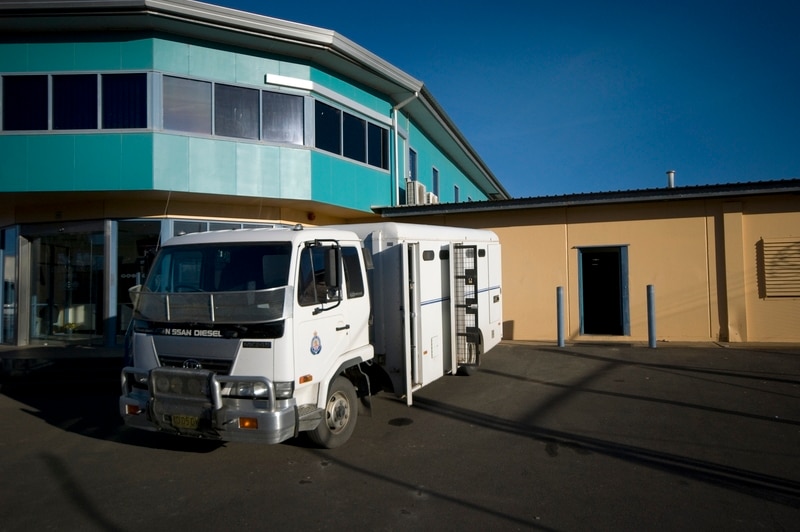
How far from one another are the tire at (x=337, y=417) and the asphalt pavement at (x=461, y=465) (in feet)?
0.53

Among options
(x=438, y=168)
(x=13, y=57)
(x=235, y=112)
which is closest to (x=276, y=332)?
(x=235, y=112)

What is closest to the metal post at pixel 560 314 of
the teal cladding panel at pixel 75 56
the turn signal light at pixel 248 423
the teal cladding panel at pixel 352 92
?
the teal cladding panel at pixel 352 92

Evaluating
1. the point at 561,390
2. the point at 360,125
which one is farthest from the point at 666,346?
the point at 360,125

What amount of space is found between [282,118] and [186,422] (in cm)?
893

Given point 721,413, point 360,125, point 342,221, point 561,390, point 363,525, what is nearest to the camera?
point 363,525

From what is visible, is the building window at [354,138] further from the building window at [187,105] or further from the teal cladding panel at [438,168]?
the building window at [187,105]

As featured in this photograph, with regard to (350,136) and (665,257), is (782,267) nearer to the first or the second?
(665,257)

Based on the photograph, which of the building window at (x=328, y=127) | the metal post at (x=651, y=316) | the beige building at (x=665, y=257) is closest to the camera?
the metal post at (x=651, y=316)

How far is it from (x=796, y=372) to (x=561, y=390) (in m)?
4.39

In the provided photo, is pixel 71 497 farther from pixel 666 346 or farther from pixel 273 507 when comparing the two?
pixel 666 346

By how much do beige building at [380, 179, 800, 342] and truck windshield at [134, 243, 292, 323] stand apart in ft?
29.9

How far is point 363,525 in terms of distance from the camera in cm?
425

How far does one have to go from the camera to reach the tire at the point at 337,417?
590cm

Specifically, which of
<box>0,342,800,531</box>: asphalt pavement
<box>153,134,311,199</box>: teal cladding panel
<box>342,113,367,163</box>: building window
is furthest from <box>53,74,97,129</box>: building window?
<box>0,342,800,531</box>: asphalt pavement
